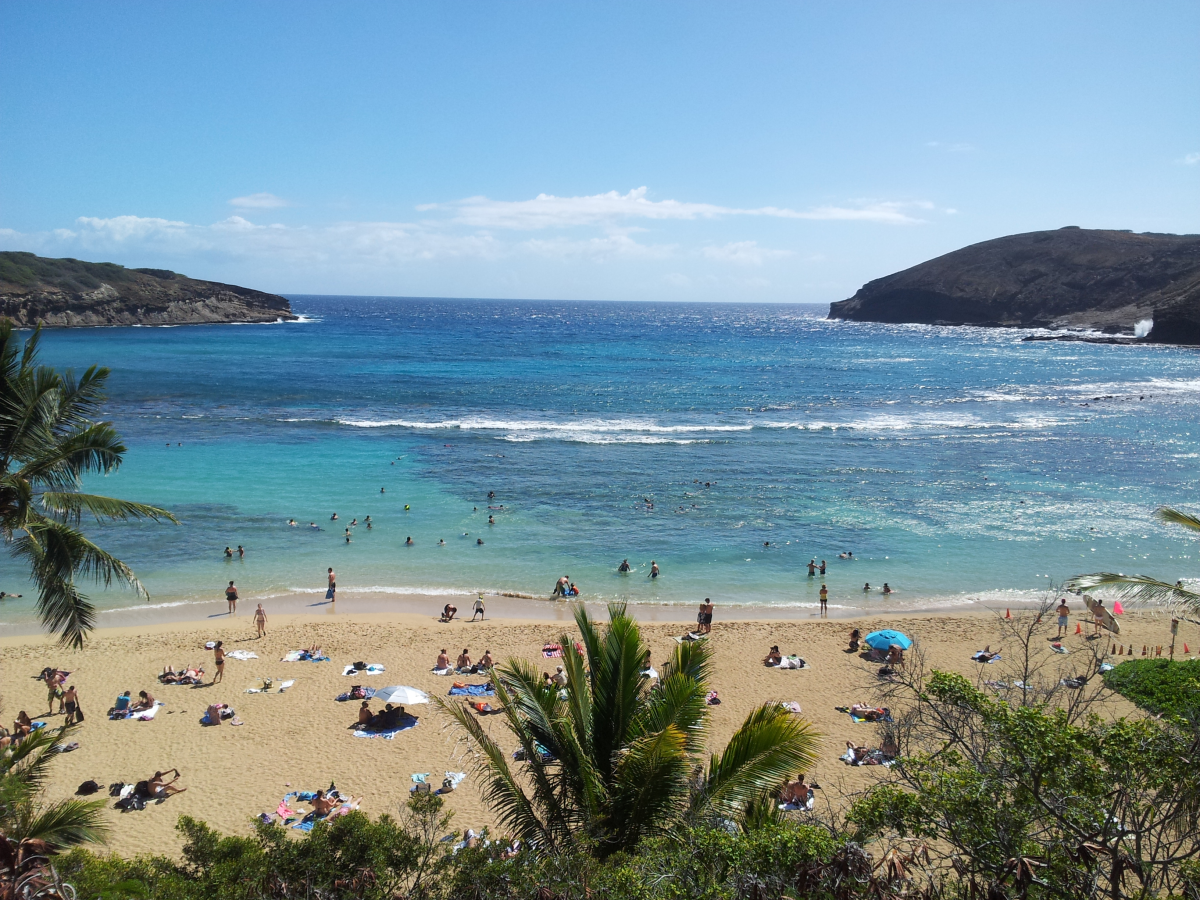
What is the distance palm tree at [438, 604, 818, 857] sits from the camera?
7.45 meters

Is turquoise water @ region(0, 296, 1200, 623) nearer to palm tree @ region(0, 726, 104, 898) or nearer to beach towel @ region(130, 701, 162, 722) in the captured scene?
beach towel @ region(130, 701, 162, 722)

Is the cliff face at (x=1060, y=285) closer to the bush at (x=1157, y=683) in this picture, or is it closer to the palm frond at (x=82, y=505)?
the bush at (x=1157, y=683)

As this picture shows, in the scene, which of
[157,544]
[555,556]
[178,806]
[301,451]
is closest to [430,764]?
[178,806]

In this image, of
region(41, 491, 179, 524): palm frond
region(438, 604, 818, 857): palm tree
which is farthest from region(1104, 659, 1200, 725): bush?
region(41, 491, 179, 524): palm frond

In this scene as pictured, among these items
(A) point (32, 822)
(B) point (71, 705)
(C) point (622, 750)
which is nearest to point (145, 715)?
(B) point (71, 705)

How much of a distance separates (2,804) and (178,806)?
23.0ft

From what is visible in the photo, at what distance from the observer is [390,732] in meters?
15.3

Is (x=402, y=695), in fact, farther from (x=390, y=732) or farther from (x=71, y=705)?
(x=71, y=705)

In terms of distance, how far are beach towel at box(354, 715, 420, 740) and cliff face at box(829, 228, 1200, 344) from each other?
11713 cm

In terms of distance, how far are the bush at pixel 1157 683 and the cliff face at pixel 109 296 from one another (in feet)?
353

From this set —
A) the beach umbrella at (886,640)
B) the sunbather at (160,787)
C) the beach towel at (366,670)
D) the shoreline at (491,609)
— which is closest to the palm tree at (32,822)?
the sunbather at (160,787)

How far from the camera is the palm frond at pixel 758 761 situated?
7.47m

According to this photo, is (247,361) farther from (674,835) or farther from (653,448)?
(674,835)

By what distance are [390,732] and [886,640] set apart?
11730 mm
